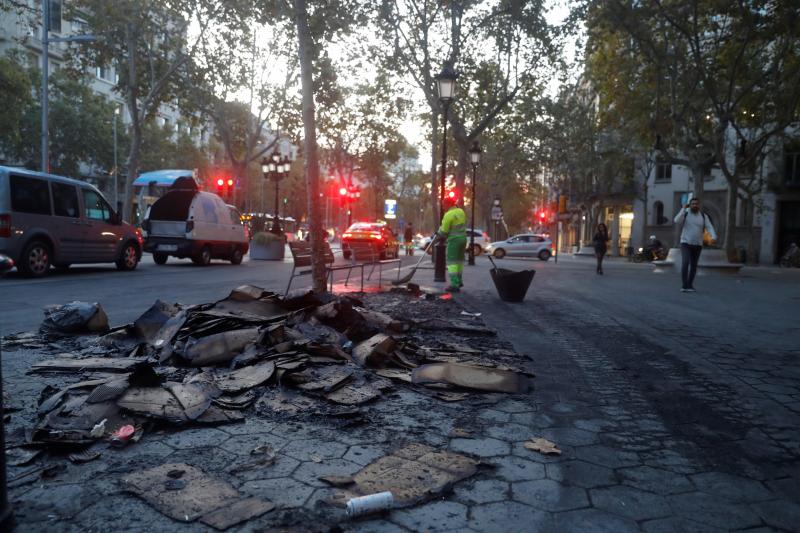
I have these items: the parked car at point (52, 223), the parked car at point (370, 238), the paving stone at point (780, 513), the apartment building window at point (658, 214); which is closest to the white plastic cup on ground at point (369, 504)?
Result: the paving stone at point (780, 513)

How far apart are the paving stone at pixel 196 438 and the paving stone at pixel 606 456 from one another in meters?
1.95

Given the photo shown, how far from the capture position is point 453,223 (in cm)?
1074

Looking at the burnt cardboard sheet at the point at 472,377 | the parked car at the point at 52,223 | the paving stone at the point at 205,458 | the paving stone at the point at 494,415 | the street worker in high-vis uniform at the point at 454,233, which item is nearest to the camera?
the paving stone at the point at 205,458

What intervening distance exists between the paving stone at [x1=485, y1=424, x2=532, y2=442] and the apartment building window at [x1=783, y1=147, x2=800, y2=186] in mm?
36372

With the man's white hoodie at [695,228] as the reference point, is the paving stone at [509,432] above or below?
below

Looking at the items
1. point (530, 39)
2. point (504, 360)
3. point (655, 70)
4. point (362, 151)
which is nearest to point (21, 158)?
point (362, 151)

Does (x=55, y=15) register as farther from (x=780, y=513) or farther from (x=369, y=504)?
(x=780, y=513)

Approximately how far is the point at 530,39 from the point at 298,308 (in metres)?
17.4

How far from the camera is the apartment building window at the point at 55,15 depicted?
20.2 m

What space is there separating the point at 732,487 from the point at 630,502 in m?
0.60

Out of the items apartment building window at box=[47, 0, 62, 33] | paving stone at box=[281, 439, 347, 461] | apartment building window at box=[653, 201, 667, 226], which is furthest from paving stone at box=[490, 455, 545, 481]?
apartment building window at box=[653, 201, 667, 226]

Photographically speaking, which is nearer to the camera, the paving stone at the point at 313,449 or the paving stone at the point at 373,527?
the paving stone at the point at 373,527

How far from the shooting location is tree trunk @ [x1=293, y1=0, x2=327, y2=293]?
8234mm

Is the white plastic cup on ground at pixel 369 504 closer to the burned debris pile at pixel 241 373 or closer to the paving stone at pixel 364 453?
the burned debris pile at pixel 241 373
